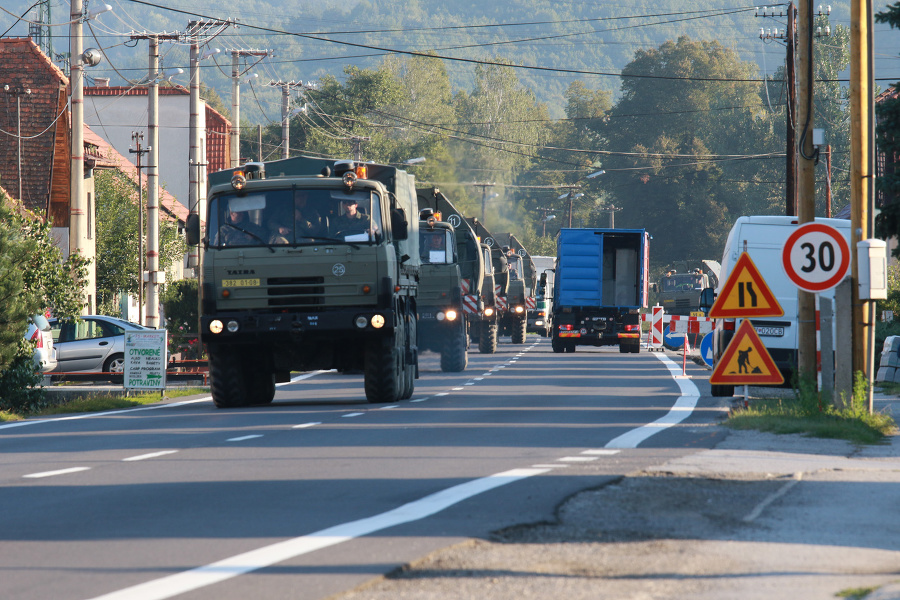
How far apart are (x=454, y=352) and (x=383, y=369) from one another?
417 inches

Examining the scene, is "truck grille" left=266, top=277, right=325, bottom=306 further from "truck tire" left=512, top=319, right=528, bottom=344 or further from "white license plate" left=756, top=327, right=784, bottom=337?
"truck tire" left=512, top=319, right=528, bottom=344

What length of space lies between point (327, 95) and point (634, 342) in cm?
6165

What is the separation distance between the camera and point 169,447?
13492mm

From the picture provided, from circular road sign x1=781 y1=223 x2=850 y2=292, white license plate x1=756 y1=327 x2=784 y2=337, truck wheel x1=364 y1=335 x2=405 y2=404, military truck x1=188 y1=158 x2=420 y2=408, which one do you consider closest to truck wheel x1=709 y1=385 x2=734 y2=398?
white license plate x1=756 y1=327 x2=784 y2=337

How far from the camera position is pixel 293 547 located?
7.30 metres

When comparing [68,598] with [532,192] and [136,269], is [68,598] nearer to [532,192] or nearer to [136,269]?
[136,269]

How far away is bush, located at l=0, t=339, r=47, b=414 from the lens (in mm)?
23719

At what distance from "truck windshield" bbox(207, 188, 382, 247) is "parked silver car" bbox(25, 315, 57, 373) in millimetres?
7437

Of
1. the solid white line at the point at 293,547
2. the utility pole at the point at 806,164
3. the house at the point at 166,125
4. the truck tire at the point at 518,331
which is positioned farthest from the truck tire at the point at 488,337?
the house at the point at 166,125

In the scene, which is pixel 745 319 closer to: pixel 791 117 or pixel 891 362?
pixel 891 362

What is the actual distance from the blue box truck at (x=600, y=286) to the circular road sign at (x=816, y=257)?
25514 millimetres

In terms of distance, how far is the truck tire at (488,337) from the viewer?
41.1 m

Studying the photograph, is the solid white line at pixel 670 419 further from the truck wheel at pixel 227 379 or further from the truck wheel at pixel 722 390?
the truck wheel at pixel 227 379

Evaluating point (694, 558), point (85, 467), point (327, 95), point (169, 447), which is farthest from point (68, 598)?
point (327, 95)
